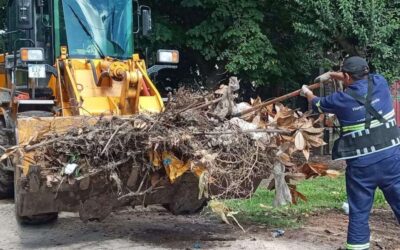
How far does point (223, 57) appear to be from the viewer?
41.7 feet

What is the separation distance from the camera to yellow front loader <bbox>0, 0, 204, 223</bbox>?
5.77 meters

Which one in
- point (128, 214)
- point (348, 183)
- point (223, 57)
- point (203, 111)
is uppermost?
point (223, 57)

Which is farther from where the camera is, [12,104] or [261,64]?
[261,64]

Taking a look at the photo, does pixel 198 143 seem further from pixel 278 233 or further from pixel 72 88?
pixel 72 88

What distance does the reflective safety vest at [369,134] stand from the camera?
5.37 metres

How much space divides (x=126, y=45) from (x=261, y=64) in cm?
497

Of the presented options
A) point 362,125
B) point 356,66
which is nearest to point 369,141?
point 362,125

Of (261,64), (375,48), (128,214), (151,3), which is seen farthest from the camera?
(151,3)

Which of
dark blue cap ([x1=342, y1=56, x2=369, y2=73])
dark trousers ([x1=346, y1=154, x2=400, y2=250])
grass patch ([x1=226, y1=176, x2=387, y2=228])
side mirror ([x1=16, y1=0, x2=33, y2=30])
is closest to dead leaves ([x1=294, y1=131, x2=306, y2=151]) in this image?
dark trousers ([x1=346, y1=154, x2=400, y2=250])

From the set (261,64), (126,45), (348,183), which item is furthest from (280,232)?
(261,64)

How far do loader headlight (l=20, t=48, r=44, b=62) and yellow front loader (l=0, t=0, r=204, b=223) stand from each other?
11 mm

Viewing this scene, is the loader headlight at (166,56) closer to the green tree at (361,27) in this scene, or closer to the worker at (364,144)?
the worker at (364,144)

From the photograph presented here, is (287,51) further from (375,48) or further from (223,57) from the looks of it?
(375,48)

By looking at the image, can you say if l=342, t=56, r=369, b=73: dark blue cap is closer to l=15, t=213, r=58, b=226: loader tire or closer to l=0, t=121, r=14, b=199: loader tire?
l=15, t=213, r=58, b=226: loader tire
